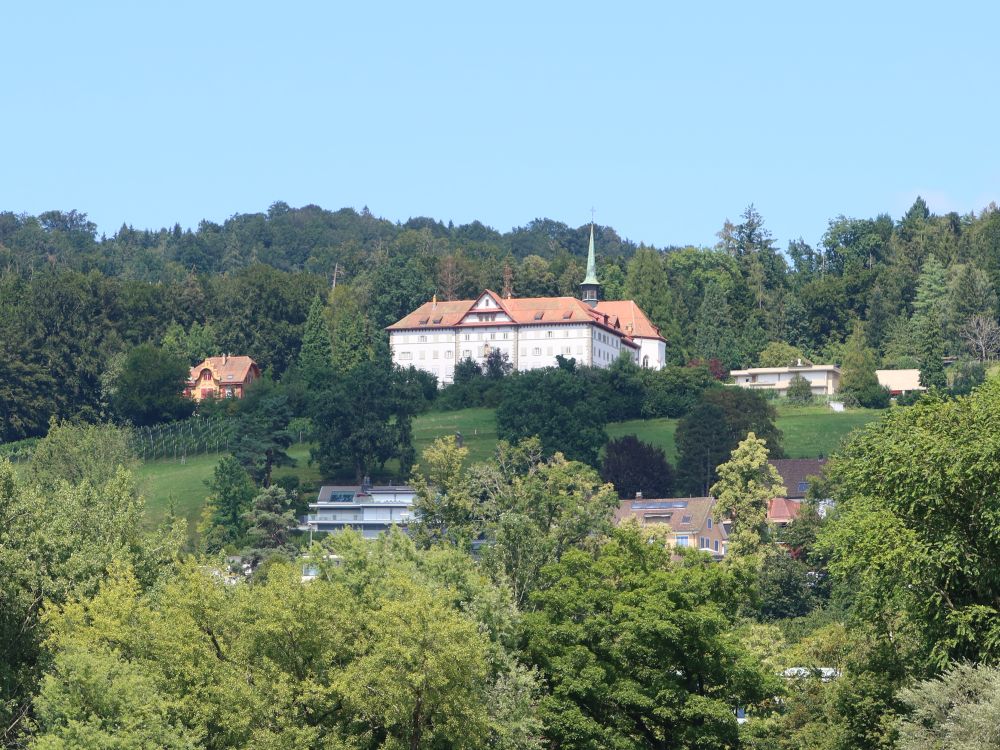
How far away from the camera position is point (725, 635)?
46.9 meters

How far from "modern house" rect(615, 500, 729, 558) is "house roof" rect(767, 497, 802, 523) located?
337 cm

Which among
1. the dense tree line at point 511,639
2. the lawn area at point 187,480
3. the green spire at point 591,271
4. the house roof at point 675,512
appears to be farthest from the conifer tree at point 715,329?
the dense tree line at point 511,639

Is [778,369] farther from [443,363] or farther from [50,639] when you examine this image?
[50,639]

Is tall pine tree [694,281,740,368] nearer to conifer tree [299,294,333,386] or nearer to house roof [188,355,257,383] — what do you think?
conifer tree [299,294,333,386]

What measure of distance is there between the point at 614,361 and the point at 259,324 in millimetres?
33635

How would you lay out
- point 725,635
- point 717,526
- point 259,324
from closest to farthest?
point 725,635
point 717,526
point 259,324

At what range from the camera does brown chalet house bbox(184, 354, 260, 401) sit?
156625mm

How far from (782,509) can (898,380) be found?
39292 mm

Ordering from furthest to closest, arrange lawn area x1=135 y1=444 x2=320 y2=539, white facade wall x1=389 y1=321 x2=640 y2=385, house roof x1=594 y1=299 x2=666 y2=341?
house roof x1=594 y1=299 x2=666 y2=341 < white facade wall x1=389 y1=321 x2=640 y2=385 < lawn area x1=135 y1=444 x2=320 y2=539

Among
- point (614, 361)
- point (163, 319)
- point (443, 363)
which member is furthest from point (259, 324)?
point (614, 361)

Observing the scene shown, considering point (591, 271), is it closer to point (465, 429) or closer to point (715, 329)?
point (715, 329)

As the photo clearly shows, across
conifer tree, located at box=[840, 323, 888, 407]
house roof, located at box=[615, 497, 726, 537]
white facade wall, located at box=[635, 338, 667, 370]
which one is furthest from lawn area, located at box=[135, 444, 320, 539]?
conifer tree, located at box=[840, 323, 888, 407]

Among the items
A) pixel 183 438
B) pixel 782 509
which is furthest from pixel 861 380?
pixel 183 438

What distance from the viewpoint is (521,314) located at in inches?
6196
